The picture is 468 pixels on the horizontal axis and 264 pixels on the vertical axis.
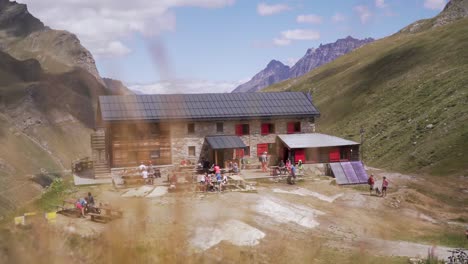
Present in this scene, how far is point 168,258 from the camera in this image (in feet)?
9.55

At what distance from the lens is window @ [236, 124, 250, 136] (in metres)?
45.4

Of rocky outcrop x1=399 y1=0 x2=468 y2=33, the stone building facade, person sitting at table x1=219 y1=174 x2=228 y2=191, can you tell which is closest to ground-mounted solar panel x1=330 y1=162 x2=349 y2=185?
the stone building facade

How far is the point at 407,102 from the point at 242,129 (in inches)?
2288

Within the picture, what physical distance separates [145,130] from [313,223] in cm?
2630

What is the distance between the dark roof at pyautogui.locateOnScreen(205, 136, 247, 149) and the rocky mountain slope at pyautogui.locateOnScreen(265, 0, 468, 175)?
945 inches

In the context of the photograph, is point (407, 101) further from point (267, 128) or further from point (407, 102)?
point (267, 128)

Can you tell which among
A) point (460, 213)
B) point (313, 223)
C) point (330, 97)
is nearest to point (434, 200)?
point (460, 213)

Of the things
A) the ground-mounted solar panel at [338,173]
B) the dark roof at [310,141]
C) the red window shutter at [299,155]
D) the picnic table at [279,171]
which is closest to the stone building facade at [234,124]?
the dark roof at [310,141]

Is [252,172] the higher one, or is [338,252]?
[252,172]

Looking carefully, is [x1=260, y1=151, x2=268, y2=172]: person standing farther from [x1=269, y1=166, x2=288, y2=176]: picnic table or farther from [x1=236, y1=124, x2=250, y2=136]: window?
[x1=236, y1=124, x2=250, y2=136]: window

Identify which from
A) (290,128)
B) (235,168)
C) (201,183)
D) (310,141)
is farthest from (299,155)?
(201,183)

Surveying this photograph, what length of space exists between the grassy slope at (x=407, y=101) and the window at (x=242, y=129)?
22704 millimetres

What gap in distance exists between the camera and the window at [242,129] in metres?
45.4

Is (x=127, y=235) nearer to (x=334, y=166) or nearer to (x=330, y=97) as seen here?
(x=334, y=166)
